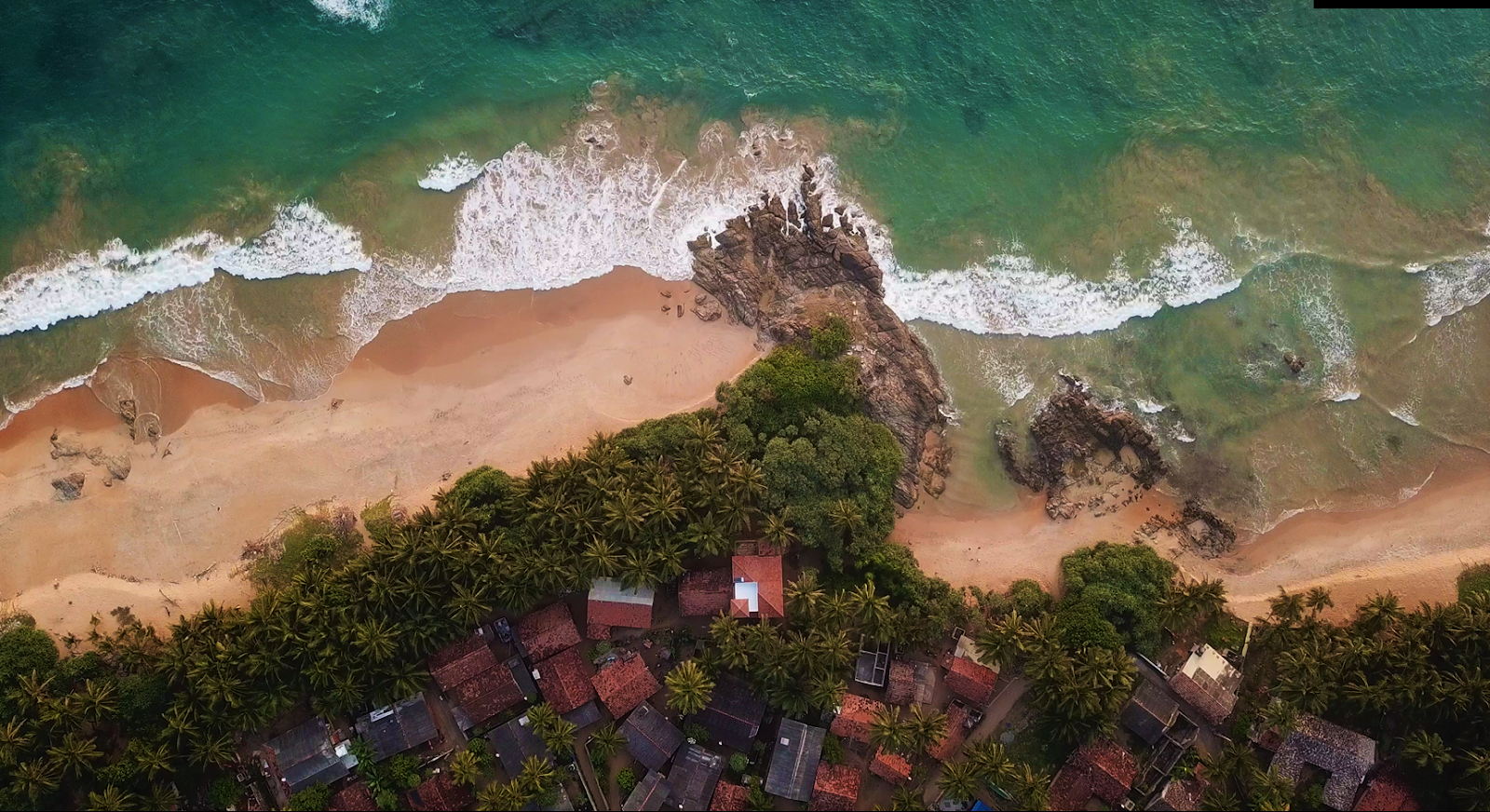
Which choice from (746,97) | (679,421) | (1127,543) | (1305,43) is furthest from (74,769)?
(1305,43)

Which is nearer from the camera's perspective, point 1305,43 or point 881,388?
point 881,388

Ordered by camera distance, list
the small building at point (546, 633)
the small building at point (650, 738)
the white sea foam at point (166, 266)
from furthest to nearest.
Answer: the white sea foam at point (166, 266)
the small building at point (546, 633)
the small building at point (650, 738)

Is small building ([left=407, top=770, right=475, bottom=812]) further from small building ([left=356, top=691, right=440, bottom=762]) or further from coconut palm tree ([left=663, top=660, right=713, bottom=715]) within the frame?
coconut palm tree ([left=663, top=660, right=713, bottom=715])

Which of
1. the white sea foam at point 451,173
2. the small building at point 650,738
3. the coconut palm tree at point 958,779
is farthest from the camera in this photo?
the white sea foam at point 451,173

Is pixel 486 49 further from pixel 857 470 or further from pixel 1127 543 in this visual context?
pixel 1127 543

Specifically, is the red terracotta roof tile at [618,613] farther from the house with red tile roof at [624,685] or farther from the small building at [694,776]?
the small building at [694,776]

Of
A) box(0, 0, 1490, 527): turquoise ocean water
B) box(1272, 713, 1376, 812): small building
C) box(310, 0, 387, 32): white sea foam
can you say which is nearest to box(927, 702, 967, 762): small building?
box(0, 0, 1490, 527): turquoise ocean water

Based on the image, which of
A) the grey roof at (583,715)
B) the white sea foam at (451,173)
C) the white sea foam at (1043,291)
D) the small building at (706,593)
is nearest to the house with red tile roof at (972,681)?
the small building at (706,593)
